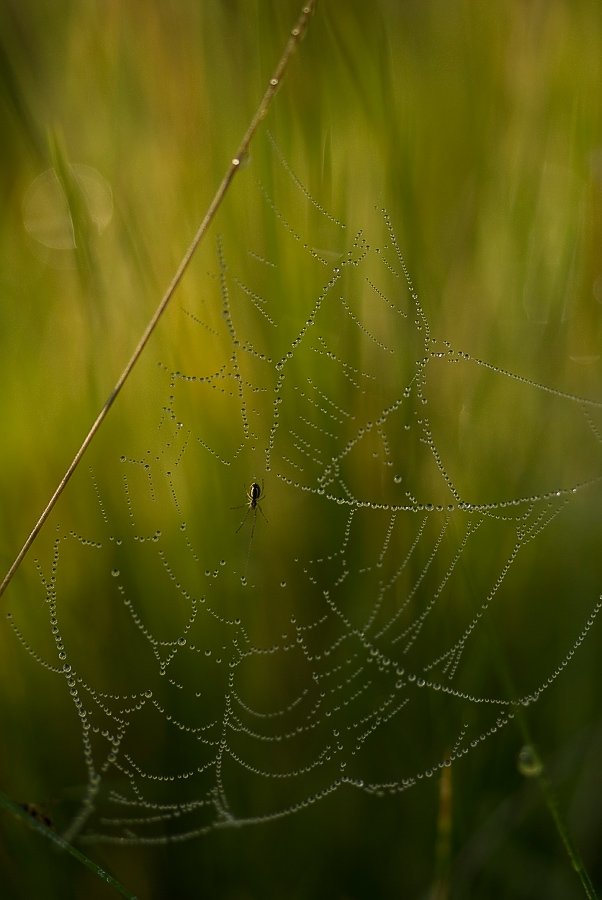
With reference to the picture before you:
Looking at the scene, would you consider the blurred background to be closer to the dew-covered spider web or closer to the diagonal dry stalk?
the dew-covered spider web

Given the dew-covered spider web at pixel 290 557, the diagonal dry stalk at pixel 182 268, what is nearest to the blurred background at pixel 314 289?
the dew-covered spider web at pixel 290 557

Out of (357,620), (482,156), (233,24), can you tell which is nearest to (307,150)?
(233,24)

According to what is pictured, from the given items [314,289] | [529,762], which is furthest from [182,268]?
[529,762]

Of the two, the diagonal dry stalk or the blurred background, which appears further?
the blurred background

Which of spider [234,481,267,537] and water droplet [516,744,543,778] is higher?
spider [234,481,267,537]

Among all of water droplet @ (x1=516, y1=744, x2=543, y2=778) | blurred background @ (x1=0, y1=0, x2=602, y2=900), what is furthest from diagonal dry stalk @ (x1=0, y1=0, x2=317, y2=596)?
water droplet @ (x1=516, y1=744, x2=543, y2=778)

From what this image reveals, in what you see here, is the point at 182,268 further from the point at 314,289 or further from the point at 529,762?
the point at 529,762

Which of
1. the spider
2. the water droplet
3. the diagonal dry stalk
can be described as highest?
the diagonal dry stalk

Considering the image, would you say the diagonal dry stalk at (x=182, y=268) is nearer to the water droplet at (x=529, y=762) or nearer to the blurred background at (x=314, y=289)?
the blurred background at (x=314, y=289)
